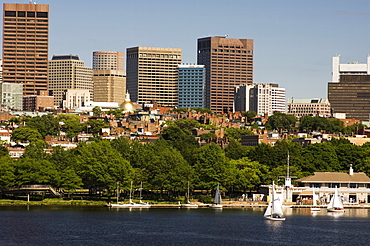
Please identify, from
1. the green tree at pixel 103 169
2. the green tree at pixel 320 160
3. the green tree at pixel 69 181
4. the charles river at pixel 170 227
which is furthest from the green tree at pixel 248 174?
the green tree at pixel 69 181

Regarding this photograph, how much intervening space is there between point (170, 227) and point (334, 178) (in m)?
59.8

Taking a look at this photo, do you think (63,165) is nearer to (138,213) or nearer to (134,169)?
(134,169)

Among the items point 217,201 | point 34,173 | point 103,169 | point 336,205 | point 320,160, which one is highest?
point 320,160

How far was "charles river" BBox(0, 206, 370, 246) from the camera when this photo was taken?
106938 millimetres

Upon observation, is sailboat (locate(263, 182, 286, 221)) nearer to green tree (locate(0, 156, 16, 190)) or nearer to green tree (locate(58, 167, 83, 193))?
green tree (locate(58, 167, 83, 193))

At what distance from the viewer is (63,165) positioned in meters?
161

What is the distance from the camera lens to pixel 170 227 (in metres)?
120

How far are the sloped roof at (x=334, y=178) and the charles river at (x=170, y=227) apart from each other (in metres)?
21.1

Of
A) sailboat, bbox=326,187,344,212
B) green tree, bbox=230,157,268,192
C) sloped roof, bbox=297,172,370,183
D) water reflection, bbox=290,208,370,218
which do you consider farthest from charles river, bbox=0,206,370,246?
sloped roof, bbox=297,172,370,183

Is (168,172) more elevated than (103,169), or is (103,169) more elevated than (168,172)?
(103,169)

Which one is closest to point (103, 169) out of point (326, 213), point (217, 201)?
point (217, 201)

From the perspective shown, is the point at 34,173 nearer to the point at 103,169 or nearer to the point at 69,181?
the point at 69,181

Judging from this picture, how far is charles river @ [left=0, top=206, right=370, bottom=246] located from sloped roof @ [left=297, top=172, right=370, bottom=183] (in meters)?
21.1

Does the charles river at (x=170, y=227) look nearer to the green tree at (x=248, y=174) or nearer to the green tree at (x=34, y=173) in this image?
the green tree at (x=34, y=173)
